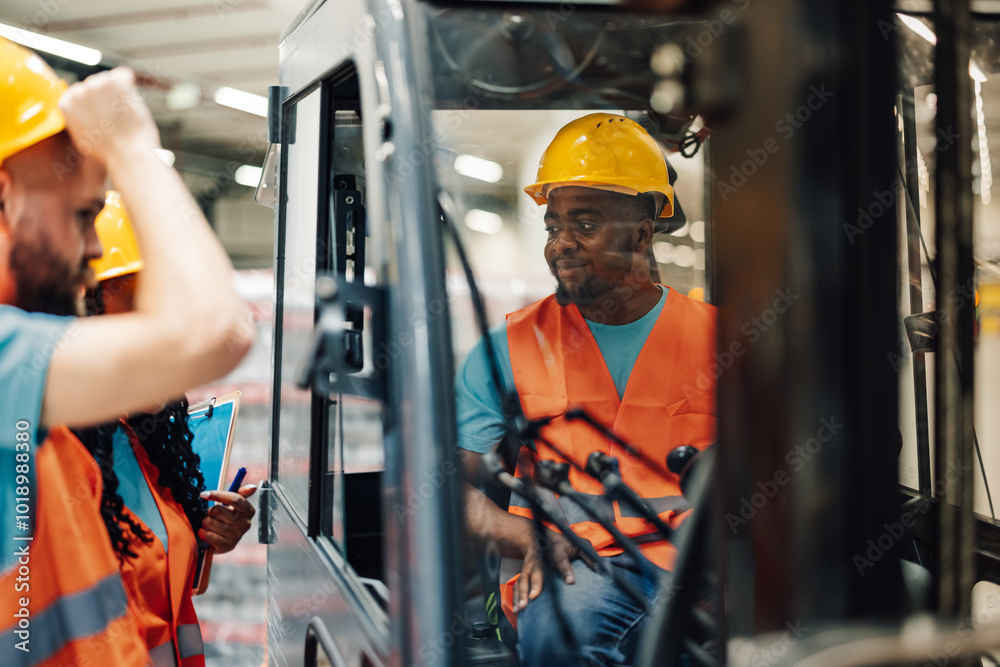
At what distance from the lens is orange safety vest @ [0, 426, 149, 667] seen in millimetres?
1374

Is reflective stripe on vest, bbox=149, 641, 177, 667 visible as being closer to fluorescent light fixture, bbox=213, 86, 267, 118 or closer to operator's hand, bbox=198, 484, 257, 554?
operator's hand, bbox=198, 484, 257, 554

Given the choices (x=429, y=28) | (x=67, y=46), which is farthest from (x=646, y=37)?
(x=67, y=46)

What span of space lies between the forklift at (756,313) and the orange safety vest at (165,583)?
0.33m

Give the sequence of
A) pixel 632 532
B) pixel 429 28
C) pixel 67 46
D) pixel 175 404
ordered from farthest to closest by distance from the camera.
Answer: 1. pixel 67 46
2. pixel 175 404
3. pixel 632 532
4. pixel 429 28

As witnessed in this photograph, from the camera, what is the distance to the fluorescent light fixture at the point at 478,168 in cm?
166

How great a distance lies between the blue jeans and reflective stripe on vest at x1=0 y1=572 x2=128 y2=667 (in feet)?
2.87

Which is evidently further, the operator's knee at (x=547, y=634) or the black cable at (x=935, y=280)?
the operator's knee at (x=547, y=634)

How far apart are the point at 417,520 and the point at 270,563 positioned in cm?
136

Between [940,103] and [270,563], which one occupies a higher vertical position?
[940,103]

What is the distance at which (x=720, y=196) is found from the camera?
929mm

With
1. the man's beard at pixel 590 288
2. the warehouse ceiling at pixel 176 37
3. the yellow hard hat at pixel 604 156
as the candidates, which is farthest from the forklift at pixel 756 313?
the warehouse ceiling at pixel 176 37

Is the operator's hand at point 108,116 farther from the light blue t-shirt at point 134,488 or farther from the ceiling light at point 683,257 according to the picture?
the ceiling light at point 683,257

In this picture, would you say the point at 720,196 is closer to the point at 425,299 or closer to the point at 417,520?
the point at 425,299

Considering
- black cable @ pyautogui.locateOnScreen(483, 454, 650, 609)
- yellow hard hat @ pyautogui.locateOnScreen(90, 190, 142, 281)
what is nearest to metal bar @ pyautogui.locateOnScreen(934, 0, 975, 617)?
black cable @ pyautogui.locateOnScreen(483, 454, 650, 609)
